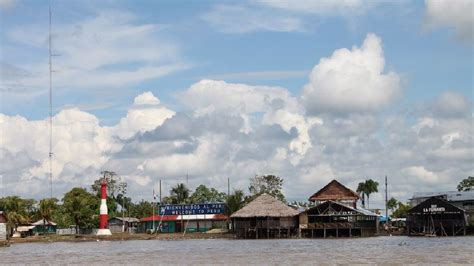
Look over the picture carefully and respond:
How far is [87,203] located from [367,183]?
202 ft

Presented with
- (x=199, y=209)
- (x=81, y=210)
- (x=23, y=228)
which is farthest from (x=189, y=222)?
(x=23, y=228)

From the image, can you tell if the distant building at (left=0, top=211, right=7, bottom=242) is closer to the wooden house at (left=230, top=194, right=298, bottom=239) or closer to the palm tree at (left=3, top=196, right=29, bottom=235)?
the wooden house at (left=230, top=194, right=298, bottom=239)

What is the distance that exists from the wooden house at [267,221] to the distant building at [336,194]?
72.2 feet

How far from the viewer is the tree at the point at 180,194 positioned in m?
132

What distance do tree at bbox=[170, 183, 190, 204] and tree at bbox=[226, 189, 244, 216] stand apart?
20.3 m

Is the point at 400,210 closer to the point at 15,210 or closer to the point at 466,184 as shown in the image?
the point at 466,184

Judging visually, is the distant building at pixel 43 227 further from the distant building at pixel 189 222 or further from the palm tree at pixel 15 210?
the distant building at pixel 189 222

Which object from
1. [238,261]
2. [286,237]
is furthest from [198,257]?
[286,237]

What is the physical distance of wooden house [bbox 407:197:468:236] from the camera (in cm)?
9494

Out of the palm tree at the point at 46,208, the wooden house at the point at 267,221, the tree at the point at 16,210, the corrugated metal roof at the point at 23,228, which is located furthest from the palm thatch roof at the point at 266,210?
the palm tree at the point at 46,208

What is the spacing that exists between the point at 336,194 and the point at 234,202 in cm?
1660

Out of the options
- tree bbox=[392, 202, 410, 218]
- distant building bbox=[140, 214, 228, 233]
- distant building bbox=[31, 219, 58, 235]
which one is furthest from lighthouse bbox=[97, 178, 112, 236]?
tree bbox=[392, 202, 410, 218]

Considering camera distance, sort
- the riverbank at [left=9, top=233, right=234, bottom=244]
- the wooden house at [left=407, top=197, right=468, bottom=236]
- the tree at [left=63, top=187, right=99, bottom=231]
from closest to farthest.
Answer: the wooden house at [left=407, top=197, right=468, bottom=236]
the riverbank at [left=9, top=233, right=234, bottom=244]
the tree at [left=63, top=187, right=99, bottom=231]

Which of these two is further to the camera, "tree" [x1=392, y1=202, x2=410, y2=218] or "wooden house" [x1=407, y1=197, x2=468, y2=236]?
"tree" [x1=392, y1=202, x2=410, y2=218]
